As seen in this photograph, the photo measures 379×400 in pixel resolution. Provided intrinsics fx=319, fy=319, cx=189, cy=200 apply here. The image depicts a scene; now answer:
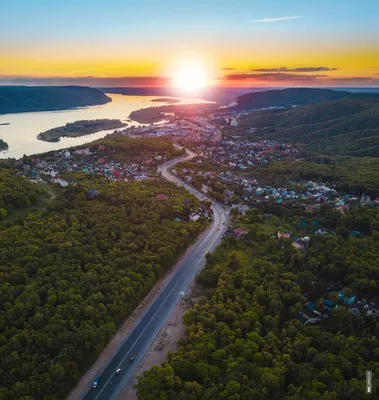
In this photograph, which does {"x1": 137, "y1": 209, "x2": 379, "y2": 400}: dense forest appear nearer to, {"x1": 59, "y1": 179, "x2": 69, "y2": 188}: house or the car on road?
the car on road

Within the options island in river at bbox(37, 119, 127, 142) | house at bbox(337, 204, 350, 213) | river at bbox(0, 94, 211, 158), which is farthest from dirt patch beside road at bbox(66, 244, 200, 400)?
island in river at bbox(37, 119, 127, 142)

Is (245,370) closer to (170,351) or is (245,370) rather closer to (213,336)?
(213,336)

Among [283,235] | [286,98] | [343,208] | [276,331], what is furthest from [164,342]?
[286,98]

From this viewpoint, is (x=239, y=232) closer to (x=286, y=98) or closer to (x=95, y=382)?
(x=95, y=382)

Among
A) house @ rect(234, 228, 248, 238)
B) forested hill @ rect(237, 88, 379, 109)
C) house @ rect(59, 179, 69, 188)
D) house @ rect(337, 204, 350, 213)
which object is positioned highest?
forested hill @ rect(237, 88, 379, 109)

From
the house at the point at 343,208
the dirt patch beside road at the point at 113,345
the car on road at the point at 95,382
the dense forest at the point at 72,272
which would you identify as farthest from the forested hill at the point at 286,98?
the car on road at the point at 95,382
